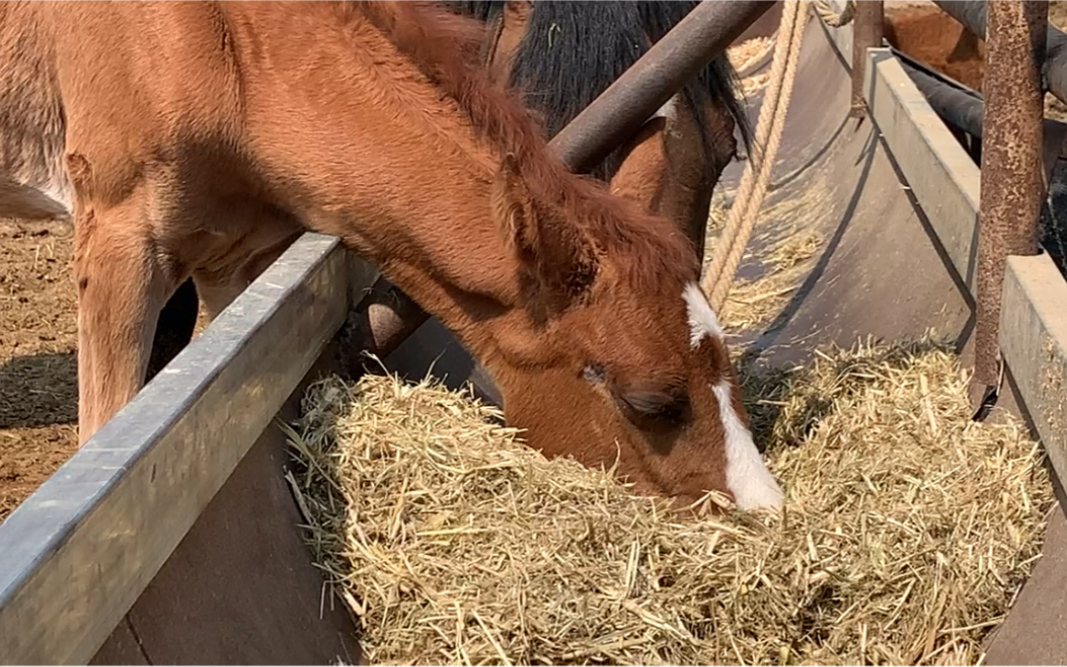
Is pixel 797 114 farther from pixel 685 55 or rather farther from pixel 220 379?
pixel 220 379

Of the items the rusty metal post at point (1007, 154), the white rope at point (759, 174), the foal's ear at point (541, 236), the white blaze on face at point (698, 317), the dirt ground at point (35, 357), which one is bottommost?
the dirt ground at point (35, 357)

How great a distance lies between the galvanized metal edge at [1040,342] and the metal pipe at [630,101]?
0.94 metres

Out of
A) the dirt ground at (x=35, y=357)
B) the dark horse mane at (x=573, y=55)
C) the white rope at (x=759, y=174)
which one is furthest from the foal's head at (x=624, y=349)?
the dirt ground at (x=35, y=357)

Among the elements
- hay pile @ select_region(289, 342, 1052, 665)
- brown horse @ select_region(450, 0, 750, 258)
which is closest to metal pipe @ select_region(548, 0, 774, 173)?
brown horse @ select_region(450, 0, 750, 258)

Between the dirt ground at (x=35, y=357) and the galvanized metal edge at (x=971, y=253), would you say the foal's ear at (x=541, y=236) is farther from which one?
the dirt ground at (x=35, y=357)

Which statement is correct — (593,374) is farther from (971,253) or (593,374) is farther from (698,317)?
(971,253)

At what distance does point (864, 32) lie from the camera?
248 inches

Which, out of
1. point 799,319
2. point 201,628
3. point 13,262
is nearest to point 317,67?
point 201,628

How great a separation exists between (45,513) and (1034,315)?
1.94 m

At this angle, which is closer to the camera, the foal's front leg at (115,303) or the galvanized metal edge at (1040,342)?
the galvanized metal edge at (1040,342)

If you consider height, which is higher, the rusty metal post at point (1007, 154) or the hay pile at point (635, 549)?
the rusty metal post at point (1007, 154)

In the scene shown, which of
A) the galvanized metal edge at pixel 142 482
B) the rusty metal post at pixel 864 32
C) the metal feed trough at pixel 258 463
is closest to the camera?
the galvanized metal edge at pixel 142 482

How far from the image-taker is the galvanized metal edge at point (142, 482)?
55.3 inches

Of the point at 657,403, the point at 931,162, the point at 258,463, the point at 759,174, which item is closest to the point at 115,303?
the point at 258,463
